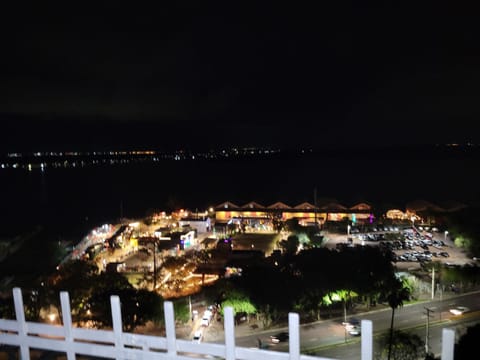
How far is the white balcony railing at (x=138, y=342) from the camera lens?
1.13 metres

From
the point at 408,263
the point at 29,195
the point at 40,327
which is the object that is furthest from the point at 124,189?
the point at 40,327

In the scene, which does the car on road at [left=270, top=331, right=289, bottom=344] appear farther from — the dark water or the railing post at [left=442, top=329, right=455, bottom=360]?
the dark water

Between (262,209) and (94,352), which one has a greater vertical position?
(94,352)

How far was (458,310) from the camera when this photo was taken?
33.0 ft

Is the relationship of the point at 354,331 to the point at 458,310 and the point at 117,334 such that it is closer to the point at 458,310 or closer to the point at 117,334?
the point at 458,310

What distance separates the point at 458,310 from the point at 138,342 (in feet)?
35.9

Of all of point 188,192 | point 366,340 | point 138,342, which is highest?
point 366,340

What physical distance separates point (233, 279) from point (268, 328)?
1.55 meters

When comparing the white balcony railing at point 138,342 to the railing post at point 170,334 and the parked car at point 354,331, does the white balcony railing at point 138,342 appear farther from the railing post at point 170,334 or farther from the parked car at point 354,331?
the parked car at point 354,331

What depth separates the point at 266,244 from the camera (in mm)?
17375

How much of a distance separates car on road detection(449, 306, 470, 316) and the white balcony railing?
10582 millimetres

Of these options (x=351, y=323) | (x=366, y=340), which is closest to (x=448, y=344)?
(x=366, y=340)

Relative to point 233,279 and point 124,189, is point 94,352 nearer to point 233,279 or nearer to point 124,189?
point 233,279

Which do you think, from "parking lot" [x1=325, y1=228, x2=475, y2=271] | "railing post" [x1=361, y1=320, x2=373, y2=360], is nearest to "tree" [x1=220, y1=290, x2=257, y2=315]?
"parking lot" [x1=325, y1=228, x2=475, y2=271]
